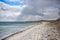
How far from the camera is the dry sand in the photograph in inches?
75.2

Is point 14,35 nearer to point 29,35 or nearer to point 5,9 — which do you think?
point 29,35

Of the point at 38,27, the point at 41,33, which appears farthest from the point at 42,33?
the point at 38,27

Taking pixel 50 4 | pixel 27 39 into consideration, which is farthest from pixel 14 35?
pixel 50 4

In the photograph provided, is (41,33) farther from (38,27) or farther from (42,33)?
(38,27)

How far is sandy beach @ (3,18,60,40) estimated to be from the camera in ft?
6.27

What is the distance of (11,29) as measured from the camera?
2.00 m

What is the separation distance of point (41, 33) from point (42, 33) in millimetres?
17

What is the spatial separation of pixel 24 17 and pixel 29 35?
0.33 m

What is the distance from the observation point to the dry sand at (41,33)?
1910 mm

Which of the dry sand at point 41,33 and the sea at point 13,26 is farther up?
the sea at point 13,26

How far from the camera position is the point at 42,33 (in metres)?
1.94

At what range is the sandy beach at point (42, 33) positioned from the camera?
1910 mm

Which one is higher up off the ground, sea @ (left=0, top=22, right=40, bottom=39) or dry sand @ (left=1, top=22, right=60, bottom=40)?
sea @ (left=0, top=22, right=40, bottom=39)

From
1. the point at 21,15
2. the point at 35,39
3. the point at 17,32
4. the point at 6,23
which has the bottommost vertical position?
the point at 35,39
